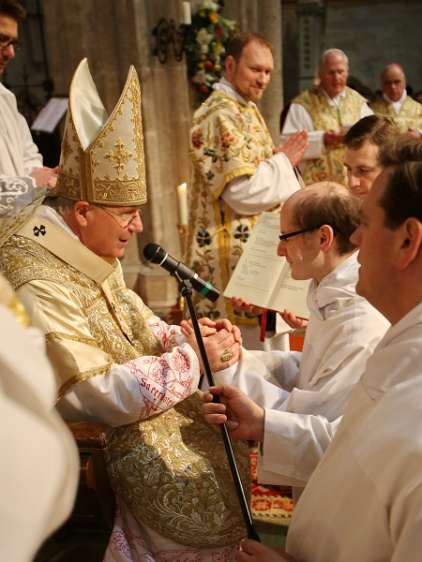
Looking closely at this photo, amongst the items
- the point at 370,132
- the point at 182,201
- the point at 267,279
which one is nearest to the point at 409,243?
the point at 267,279

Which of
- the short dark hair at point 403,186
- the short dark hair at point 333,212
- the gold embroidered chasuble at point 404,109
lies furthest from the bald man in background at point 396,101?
the short dark hair at point 403,186

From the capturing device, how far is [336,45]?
10617 mm

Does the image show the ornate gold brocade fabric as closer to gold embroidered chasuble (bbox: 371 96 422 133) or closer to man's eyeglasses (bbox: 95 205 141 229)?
man's eyeglasses (bbox: 95 205 141 229)

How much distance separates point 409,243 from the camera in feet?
3.64

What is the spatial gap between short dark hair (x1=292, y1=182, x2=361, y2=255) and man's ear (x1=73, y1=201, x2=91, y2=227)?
701 millimetres

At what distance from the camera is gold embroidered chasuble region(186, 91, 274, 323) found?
352 cm

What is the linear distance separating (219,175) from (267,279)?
1018 millimetres

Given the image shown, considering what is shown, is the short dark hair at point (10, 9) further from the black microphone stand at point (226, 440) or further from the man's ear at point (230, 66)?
the black microphone stand at point (226, 440)

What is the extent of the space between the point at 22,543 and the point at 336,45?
11363 millimetres

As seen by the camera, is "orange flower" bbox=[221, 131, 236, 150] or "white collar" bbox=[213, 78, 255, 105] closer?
"orange flower" bbox=[221, 131, 236, 150]

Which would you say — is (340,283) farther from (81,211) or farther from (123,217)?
(81,211)

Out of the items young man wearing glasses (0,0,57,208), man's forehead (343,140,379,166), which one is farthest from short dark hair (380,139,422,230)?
→ young man wearing glasses (0,0,57,208)

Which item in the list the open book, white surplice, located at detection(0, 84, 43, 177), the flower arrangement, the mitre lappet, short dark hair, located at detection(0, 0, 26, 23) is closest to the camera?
the mitre lappet

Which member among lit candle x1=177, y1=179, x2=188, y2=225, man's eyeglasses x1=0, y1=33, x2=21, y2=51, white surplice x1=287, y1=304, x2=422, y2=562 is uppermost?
man's eyeglasses x1=0, y1=33, x2=21, y2=51
